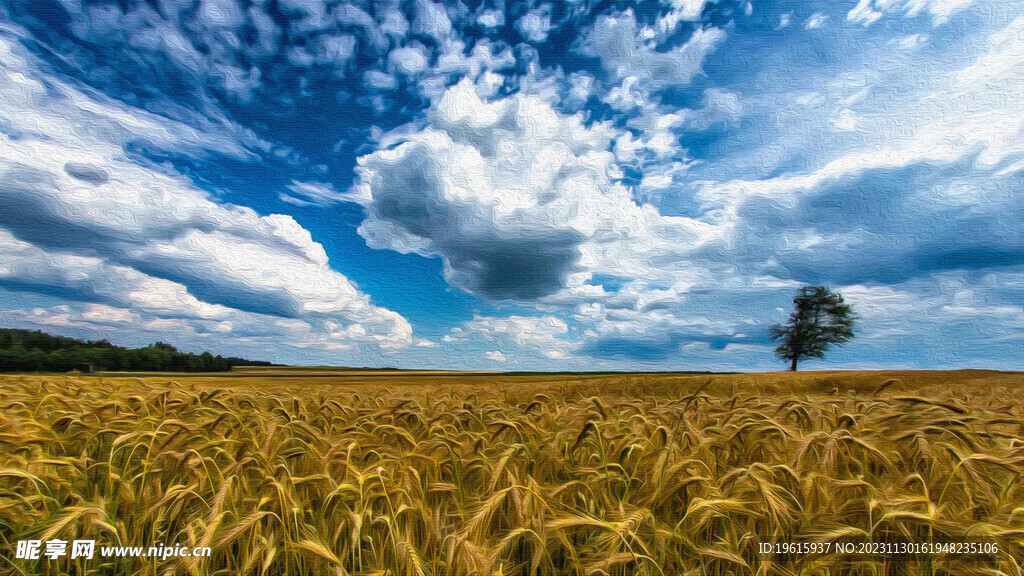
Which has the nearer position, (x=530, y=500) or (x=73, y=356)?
(x=530, y=500)

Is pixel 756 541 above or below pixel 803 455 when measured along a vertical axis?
below

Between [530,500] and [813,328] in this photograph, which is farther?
[813,328]

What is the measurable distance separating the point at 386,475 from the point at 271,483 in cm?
68

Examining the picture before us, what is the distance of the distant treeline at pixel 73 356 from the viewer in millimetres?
37406

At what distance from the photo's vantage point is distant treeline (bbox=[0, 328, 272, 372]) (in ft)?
123

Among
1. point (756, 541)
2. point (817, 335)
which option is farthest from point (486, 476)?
point (817, 335)

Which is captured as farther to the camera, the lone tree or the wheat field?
the lone tree

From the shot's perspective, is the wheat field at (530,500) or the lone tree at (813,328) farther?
the lone tree at (813,328)

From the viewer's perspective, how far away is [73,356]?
39.8 m

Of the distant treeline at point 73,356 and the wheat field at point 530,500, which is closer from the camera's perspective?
the wheat field at point 530,500

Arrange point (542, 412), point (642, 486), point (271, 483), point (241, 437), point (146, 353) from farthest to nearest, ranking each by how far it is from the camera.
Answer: point (146, 353) → point (542, 412) → point (241, 437) → point (642, 486) → point (271, 483)

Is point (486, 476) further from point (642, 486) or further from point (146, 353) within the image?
point (146, 353)

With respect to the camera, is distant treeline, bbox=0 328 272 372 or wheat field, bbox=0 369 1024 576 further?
distant treeline, bbox=0 328 272 372

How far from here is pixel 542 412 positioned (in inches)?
210
